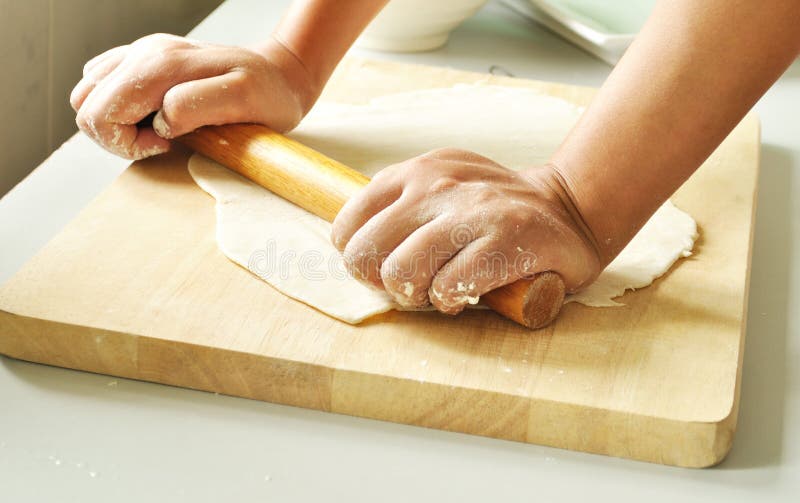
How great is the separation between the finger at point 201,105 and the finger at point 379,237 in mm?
352

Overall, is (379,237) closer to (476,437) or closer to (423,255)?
(423,255)

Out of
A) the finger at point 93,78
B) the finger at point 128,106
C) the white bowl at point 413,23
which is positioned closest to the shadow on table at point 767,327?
the white bowl at point 413,23

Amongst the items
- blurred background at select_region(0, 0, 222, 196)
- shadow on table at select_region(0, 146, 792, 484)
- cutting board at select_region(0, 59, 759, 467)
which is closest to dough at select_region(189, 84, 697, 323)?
cutting board at select_region(0, 59, 759, 467)

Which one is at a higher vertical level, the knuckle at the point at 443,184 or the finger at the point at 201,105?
the knuckle at the point at 443,184

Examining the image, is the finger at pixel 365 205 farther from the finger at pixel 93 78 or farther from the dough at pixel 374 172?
the finger at pixel 93 78

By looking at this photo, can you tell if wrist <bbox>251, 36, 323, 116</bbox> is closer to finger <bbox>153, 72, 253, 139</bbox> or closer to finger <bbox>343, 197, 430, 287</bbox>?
finger <bbox>153, 72, 253, 139</bbox>

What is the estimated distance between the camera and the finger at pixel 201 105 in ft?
3.89

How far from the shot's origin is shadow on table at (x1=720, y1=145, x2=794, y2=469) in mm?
871

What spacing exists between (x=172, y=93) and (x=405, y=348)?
0.48m

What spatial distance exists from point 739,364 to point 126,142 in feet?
2.45

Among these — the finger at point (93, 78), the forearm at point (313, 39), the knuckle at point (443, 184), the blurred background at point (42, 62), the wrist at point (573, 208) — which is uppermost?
the wrist at point (573, 208)

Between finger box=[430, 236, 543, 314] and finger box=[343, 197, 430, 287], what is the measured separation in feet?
0.17

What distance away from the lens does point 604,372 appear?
89 cm

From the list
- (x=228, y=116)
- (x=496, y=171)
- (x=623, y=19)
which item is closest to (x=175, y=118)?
(x=228, y=116)
